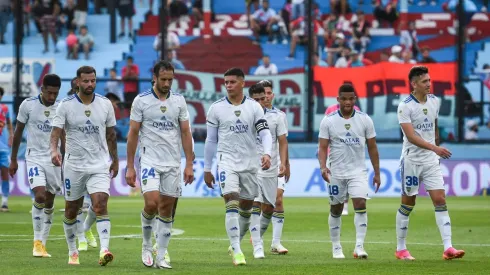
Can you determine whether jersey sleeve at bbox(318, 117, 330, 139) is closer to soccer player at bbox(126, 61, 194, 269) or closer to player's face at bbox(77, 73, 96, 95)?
soccer player at bbox(126, 61, 194, 269)

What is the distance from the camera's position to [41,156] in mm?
16734

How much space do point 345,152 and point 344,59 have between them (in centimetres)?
2302

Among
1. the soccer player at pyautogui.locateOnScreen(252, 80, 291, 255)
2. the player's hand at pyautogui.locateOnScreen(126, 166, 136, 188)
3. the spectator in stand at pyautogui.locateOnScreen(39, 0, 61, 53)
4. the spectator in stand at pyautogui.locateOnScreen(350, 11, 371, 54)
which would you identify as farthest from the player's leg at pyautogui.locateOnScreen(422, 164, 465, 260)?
the spectator in stand at pyautogui.locateOnScreen(39, 0, 61, 53)

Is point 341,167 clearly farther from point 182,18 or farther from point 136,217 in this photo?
point 182,18

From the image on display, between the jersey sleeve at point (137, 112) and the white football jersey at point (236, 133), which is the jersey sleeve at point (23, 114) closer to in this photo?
the jersey sleeve at point (137, 112)

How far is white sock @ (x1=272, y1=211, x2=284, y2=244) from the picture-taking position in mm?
16594

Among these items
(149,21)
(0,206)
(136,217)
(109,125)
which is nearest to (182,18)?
(149,21)

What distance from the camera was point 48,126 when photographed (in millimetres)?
16969

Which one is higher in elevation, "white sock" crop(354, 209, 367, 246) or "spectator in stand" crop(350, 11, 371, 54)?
"spectator in stand" crop(350, 11, 371, 54)

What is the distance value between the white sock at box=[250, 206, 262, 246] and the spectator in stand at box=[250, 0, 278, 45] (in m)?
26.0

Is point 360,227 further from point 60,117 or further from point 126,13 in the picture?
point 126,13

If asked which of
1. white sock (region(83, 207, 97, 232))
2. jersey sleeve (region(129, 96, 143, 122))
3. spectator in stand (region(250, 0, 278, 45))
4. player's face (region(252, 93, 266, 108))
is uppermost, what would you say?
spectator in stand (region(250, 0, 278, 45))

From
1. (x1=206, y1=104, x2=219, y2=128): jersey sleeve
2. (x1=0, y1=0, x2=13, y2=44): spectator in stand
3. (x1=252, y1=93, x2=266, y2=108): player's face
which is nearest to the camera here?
(x1=206, y1=104, x2=219, y2=128): jersey sleeve

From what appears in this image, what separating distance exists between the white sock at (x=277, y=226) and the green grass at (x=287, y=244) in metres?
0.33
